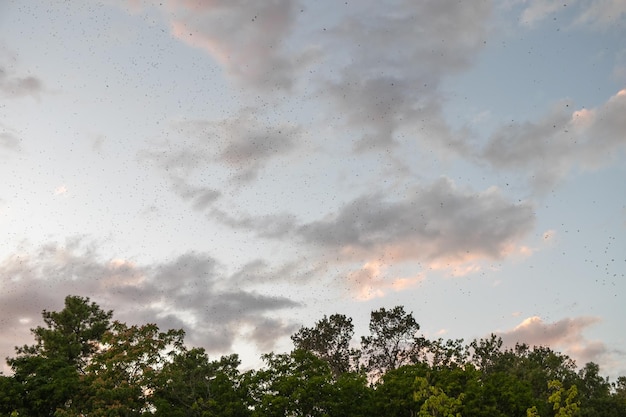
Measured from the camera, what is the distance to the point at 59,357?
53.2 m

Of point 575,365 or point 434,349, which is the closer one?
point 434,349

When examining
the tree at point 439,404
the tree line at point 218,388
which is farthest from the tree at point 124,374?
the tree at point 439,404

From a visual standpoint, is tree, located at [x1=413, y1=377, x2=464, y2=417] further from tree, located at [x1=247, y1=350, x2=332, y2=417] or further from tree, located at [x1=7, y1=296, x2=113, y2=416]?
tree, located at [x1=7, y1=296, x2=113, y2=416]

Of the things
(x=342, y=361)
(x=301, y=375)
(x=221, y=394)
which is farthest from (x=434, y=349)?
(x=221, y=394)

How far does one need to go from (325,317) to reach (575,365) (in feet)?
107

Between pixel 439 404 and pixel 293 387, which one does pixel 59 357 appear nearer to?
pixel 293 387

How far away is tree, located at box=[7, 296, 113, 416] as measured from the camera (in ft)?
144

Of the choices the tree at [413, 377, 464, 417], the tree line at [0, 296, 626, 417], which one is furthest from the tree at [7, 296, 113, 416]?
the tree at [413, 377, 464, 417]

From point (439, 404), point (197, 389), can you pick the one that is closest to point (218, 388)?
point (197, 389)

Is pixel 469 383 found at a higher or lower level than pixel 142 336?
lower

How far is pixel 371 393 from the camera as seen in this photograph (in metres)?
50.9

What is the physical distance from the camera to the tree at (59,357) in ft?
144

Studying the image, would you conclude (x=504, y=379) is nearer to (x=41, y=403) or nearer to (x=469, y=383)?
(x=469, y=383)

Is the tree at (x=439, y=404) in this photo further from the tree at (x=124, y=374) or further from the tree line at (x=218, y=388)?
the tree at (x=124, y=374)
